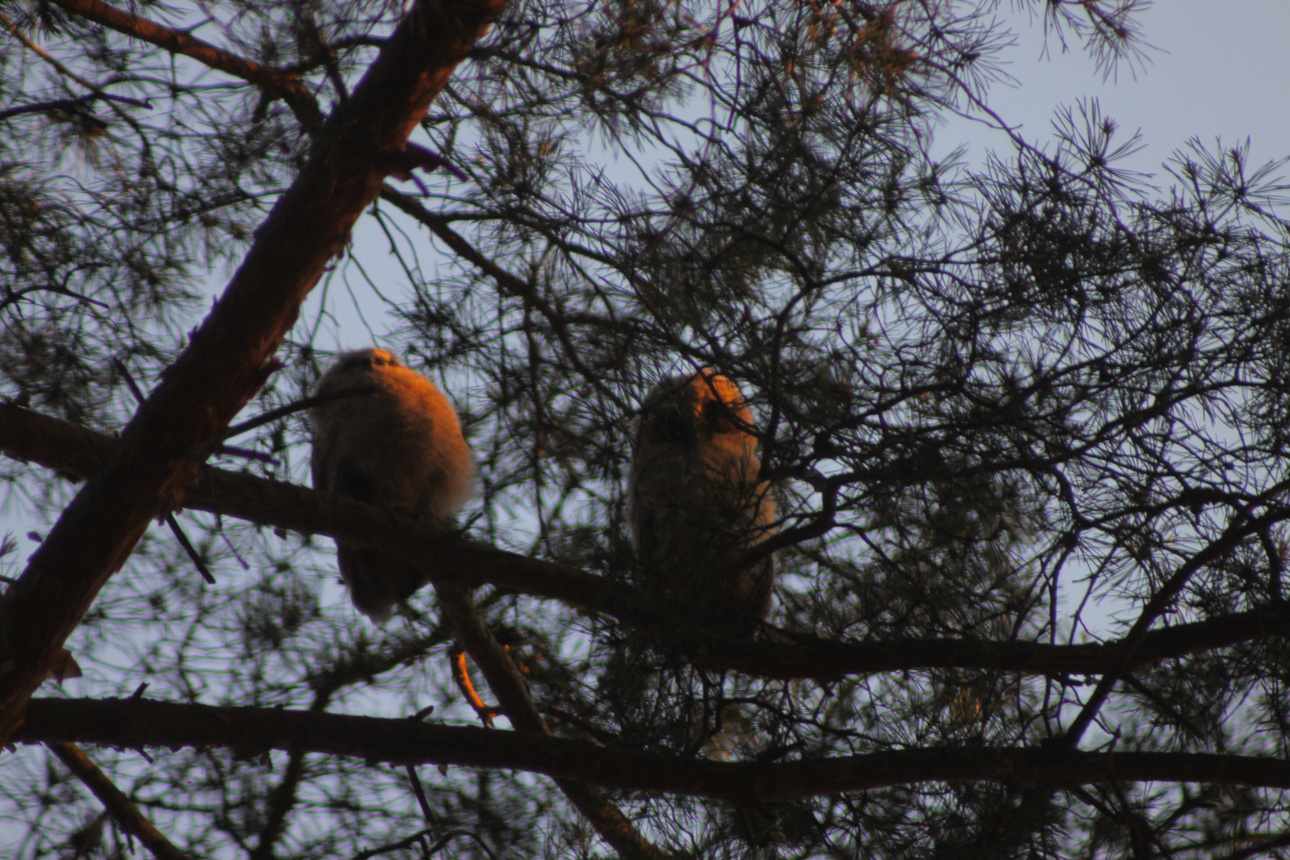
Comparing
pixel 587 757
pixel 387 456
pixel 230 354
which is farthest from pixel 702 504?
pixel 387 456

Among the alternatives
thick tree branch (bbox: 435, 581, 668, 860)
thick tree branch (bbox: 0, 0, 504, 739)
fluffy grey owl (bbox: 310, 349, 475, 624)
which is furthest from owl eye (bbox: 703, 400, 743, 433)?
fluffy grey owl (bbox: 310, 349, 475, 624)

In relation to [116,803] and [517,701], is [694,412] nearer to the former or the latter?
[517,701]

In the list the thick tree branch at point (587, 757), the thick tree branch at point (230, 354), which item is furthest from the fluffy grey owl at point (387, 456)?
the thick tree branch at point (230, 354)

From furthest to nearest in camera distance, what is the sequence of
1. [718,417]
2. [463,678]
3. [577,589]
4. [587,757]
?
[463,678] → [718,417] → [577,589] → [587,757]

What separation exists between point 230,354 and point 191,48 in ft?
4.40

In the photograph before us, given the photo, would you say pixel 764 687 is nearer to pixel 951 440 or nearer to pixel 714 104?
pixel 951 440

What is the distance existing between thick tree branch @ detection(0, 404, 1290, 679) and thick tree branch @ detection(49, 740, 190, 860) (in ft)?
3.13

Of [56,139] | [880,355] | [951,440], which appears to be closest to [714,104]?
[880,355]

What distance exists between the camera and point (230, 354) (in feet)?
6.09

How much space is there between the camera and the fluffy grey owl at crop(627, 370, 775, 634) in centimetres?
225

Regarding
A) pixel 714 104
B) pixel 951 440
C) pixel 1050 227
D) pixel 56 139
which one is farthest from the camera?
pixel 56 139

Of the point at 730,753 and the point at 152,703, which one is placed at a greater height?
the point at 730,753

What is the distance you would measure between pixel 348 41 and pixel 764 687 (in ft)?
6.52

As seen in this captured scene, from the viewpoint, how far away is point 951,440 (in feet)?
6.61
